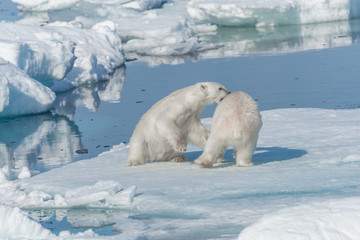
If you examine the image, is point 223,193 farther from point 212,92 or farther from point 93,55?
point 93,55

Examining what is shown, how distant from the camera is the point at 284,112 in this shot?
8.74m

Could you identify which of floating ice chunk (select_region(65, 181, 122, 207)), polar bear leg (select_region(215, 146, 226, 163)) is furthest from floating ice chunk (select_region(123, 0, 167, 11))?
floating ice chunk (select_region(65, 181, 122, 207))

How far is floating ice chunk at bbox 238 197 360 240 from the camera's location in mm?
3035

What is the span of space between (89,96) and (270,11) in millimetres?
9427

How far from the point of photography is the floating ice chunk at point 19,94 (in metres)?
10.5

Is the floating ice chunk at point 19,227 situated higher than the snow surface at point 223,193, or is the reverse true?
the floating ice chunk at point 19,227

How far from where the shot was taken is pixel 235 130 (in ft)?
17.1

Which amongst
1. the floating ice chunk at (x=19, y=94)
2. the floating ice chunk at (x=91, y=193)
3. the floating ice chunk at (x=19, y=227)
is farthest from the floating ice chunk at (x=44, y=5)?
the floating ice chunk at (x=19, y=227)

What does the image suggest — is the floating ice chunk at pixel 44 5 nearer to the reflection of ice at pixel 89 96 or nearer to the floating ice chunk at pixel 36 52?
the reflection of ice at pixel 89 96

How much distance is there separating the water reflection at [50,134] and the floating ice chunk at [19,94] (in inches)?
6.7

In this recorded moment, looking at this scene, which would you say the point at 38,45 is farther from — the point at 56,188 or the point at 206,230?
the point at 206,230

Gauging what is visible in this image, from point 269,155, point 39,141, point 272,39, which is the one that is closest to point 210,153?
point 269,155

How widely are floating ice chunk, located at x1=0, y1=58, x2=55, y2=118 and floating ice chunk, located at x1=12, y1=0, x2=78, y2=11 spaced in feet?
50.7

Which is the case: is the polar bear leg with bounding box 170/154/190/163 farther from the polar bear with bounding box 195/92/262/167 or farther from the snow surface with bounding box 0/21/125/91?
the snow surface with bounding box 0/21/125/91
